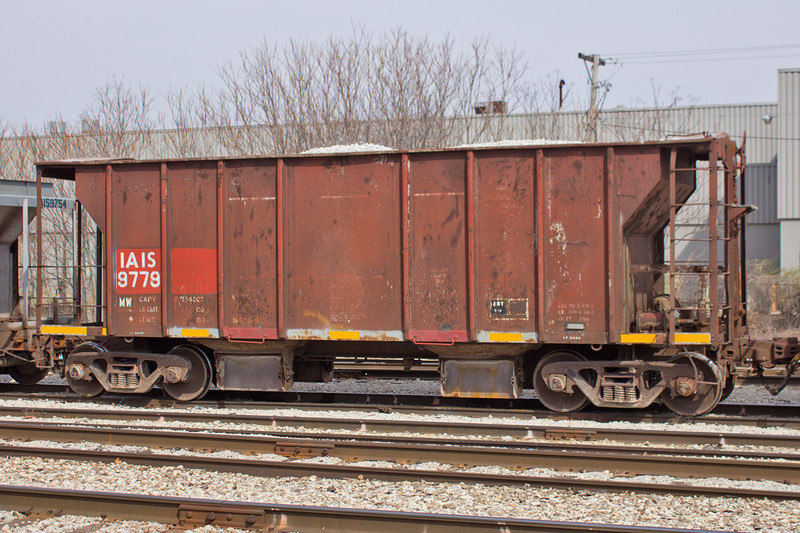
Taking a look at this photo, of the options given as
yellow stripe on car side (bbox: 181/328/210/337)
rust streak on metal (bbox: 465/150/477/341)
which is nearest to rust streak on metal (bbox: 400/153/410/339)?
rust streak on metal (bbox: 465/150/477/341)

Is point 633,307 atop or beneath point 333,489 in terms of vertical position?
atop

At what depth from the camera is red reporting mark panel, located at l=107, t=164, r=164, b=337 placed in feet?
33.3

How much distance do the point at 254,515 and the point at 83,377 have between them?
6.28m

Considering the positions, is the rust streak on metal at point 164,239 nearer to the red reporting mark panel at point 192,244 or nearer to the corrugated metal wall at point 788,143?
the red reporting mark panel at point 192,244

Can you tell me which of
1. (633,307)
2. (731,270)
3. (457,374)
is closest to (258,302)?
(457,374)

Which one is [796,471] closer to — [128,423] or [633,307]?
[633,307]

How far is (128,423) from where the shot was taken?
29.9 feet

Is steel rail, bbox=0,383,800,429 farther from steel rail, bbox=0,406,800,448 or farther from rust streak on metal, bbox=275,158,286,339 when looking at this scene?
rust streak on metal, bbox=275,158,286,339

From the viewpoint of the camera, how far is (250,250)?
984 cm

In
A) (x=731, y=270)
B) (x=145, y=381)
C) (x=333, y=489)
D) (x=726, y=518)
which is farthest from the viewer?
(x=145, y=381)

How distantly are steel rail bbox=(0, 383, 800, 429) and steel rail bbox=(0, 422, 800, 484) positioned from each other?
175 cm

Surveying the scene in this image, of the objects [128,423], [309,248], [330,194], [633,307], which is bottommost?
[128,423]

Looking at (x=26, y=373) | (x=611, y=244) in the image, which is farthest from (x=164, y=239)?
(x=611, y=244)

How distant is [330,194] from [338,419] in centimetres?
305
